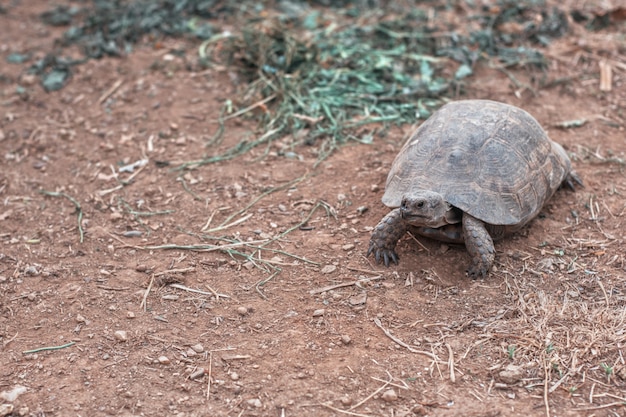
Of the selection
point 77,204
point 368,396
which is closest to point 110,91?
point 77,204

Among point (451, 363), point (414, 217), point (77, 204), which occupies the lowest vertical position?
point (77, 204)

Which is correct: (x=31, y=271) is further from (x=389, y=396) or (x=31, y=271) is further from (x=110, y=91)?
(x=110, y=91)

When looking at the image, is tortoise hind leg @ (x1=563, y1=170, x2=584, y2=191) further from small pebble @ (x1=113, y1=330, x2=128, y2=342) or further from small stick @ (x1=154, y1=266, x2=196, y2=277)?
small pebble @ (x1=113, y1=330, x2=128, y2=342)

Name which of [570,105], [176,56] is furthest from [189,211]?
[570,105]

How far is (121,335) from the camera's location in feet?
13.3

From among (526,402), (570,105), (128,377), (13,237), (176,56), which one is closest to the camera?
(526,402)

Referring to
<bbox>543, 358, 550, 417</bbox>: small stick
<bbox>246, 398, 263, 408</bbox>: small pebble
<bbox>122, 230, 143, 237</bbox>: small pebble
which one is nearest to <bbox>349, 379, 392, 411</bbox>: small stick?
<bbox>246, 398, 263, 408</bbox>: small pebble

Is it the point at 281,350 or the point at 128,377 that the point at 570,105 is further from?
the point at 128,377

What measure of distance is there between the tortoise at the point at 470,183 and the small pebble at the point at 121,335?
5.58 feet

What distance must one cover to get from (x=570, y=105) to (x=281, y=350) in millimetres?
4118

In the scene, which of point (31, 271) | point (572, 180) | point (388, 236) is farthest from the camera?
point (572, 180)

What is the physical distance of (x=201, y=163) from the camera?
19.5 ft

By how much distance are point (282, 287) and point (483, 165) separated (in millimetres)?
1587

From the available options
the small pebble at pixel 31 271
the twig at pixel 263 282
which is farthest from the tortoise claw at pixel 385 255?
the small pebble at pixel 31 271
